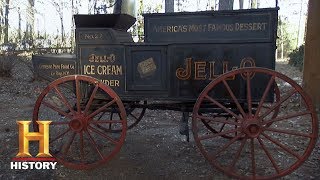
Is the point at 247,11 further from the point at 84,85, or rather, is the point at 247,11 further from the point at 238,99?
the point at 84,85

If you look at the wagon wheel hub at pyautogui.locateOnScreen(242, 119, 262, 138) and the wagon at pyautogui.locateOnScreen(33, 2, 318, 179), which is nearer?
the wagon wheel hub at pyautogui.locateOnScreen(242, 119, 262, 138)

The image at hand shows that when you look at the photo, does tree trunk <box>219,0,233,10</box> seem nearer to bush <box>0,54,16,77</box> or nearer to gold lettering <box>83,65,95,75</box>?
bush <box>0,54,16,77</box>

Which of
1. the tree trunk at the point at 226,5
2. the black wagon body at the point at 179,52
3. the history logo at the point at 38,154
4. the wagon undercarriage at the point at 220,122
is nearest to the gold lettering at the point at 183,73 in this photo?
the black wagon body at the point at 179,52

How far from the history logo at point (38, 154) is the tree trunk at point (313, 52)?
18.5 ft

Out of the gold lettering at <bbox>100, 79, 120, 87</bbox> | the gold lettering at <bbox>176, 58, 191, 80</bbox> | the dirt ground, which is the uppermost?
the gold lettering at <bbox>176, 58, 191, 80</bbox>

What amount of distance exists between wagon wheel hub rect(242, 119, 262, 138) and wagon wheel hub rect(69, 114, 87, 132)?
5.90 ft

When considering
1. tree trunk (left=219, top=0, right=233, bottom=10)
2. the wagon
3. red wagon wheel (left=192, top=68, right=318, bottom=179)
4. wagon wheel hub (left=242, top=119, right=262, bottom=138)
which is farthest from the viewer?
tree trunk (left=219, top=0, right=233, bottom=10)

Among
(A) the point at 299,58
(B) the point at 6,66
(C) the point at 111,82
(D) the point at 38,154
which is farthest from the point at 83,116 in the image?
(A) the point at 299,58

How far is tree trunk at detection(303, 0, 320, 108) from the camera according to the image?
7266mm

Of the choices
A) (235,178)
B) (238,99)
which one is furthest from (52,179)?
(238,99)

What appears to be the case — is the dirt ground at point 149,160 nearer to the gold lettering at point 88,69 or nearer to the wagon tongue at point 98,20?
the gold lettering at point 88,69

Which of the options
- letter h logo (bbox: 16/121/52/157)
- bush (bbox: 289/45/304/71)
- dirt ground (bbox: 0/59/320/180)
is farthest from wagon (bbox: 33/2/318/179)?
bush (bbox: 289/45/304/71)

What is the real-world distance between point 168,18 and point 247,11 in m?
0.92

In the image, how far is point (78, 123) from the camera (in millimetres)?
3951
